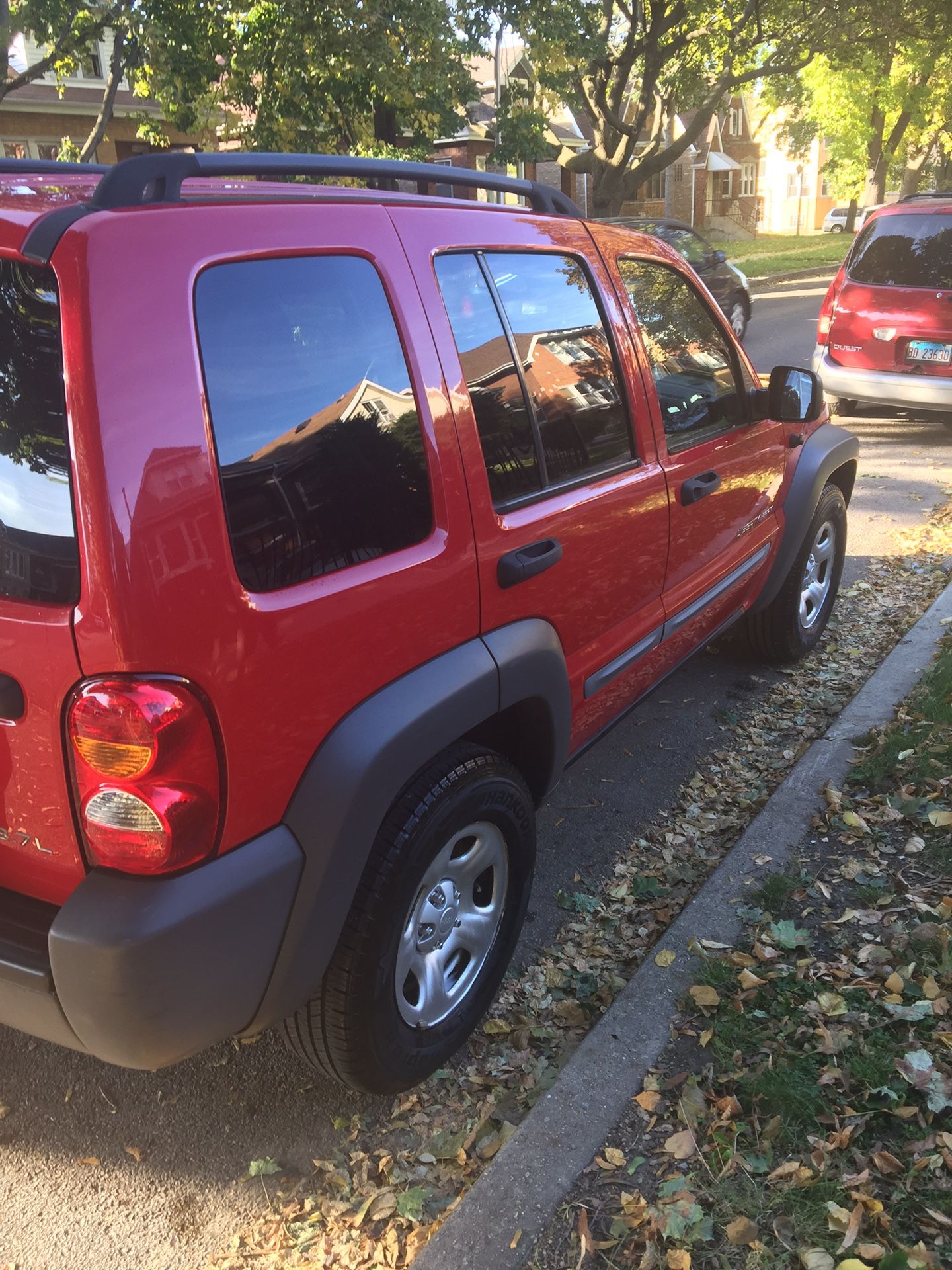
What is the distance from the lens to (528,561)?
261 centimetres

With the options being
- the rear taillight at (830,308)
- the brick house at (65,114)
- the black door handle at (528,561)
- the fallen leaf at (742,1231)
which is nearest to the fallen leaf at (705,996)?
the fallen leaf at (742,1231)

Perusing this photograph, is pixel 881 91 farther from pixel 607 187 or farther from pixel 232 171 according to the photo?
pixel 232 171

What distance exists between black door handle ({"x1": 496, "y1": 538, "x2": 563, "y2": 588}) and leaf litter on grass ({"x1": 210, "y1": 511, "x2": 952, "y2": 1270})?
125 cm

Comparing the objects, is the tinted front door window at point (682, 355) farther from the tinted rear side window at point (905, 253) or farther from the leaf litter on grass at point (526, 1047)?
the tinted rear side window at point (905, 253)

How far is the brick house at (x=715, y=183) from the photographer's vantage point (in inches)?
1764

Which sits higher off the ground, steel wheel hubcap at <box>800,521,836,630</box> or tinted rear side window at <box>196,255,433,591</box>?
tinted rear side window at <box>196,255,433,591</box>

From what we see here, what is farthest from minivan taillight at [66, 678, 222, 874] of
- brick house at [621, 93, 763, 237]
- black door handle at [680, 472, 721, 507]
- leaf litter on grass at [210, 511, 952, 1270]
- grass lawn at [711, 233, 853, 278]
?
brick house at [621, 93, 763, 237]

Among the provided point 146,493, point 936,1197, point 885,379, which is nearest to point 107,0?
point 885,379

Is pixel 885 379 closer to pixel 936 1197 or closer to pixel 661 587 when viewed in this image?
pixel 661 587

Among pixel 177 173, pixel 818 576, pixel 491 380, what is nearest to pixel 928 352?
pixel 818 576

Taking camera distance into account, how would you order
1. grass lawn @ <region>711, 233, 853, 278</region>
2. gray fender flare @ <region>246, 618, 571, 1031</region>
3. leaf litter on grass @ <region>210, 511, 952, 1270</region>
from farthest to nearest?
grass lawn @ <region>711, 233, 853, 278</region> < leaf litter on grass @ <region>210, 511, 952, 1270</region> < gray fender flare @ <region>246, 618, 571, 1031</region>

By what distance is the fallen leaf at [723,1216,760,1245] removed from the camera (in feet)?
7.07

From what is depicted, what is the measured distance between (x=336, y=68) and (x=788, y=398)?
1086 cm

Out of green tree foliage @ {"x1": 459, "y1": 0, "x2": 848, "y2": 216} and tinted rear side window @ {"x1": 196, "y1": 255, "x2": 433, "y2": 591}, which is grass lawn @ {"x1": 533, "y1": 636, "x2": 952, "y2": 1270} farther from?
green tree foliage @ {"x1": 459, "y1": 0, "x2": 848, "y2": 216}
